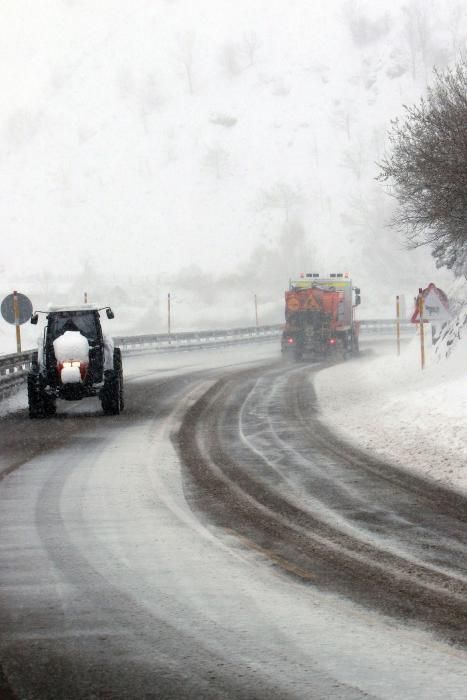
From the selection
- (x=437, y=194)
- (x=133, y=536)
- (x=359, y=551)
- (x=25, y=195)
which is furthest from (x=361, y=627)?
(x=25, y=195)

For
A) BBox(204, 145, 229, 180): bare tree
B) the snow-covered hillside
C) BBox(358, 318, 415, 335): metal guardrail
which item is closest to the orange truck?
BBox(358, 318, 415, 335): metal guardrail

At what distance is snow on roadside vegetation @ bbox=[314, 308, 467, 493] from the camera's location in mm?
13209

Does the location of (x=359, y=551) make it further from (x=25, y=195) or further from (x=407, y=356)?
(x=25, y=195)

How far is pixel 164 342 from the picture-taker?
48625 mm

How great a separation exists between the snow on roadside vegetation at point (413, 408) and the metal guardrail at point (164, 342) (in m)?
7.20

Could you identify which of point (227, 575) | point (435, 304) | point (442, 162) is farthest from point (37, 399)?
point (227, 575)

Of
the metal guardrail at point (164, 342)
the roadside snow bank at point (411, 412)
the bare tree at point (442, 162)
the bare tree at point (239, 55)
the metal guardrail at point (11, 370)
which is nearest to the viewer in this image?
the roadside snow bank at point (411, 412)

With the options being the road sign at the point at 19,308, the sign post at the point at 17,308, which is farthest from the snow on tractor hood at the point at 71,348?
the road sign at the point at 19,308

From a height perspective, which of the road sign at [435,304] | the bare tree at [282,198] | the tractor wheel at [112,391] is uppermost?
the bare tree at [282,198]

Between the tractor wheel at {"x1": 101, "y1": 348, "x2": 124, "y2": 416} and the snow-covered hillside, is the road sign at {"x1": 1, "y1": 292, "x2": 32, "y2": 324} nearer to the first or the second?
the tractor wheel at {"x1": 101, "y1": 348, "x2": 124, "y2": 416}

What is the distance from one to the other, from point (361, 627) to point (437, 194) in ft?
53.3

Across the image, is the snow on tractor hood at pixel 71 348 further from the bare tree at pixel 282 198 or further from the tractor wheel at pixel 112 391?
the bare tree at pixel 282 198

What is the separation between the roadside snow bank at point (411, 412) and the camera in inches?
516

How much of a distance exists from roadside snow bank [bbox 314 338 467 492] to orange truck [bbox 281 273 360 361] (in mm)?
10090
